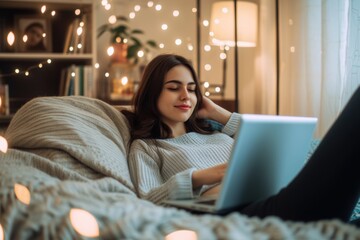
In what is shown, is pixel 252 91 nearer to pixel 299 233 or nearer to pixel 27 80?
pixel 27 80

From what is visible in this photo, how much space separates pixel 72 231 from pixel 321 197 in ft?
1.43

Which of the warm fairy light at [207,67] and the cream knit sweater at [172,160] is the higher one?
the warm fairy light at [207,67]

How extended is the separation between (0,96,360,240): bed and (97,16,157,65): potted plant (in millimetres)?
1450

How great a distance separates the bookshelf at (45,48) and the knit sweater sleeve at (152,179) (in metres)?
1.45

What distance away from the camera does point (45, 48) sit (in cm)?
289

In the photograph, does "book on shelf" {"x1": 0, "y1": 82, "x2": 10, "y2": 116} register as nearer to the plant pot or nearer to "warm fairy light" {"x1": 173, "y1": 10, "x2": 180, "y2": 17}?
the plant pot

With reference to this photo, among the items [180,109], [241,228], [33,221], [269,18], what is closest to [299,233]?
[241,228]

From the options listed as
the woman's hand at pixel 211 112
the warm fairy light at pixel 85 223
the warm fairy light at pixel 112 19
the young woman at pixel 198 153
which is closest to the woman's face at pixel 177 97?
the young woman at pixel 198 153

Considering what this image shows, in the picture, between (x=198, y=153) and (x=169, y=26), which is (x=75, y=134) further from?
(x=169, y=26)

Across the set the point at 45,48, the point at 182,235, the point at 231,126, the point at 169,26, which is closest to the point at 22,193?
the point at 182,235

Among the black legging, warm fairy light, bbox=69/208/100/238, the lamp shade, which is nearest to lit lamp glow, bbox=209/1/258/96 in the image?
the lamp shade

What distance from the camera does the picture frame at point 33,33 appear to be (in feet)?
9.30

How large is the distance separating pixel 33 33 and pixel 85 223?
7.55ft

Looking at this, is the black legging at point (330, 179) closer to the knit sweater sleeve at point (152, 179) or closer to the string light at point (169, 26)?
the knit sweater sleeve at point (152, 179)
